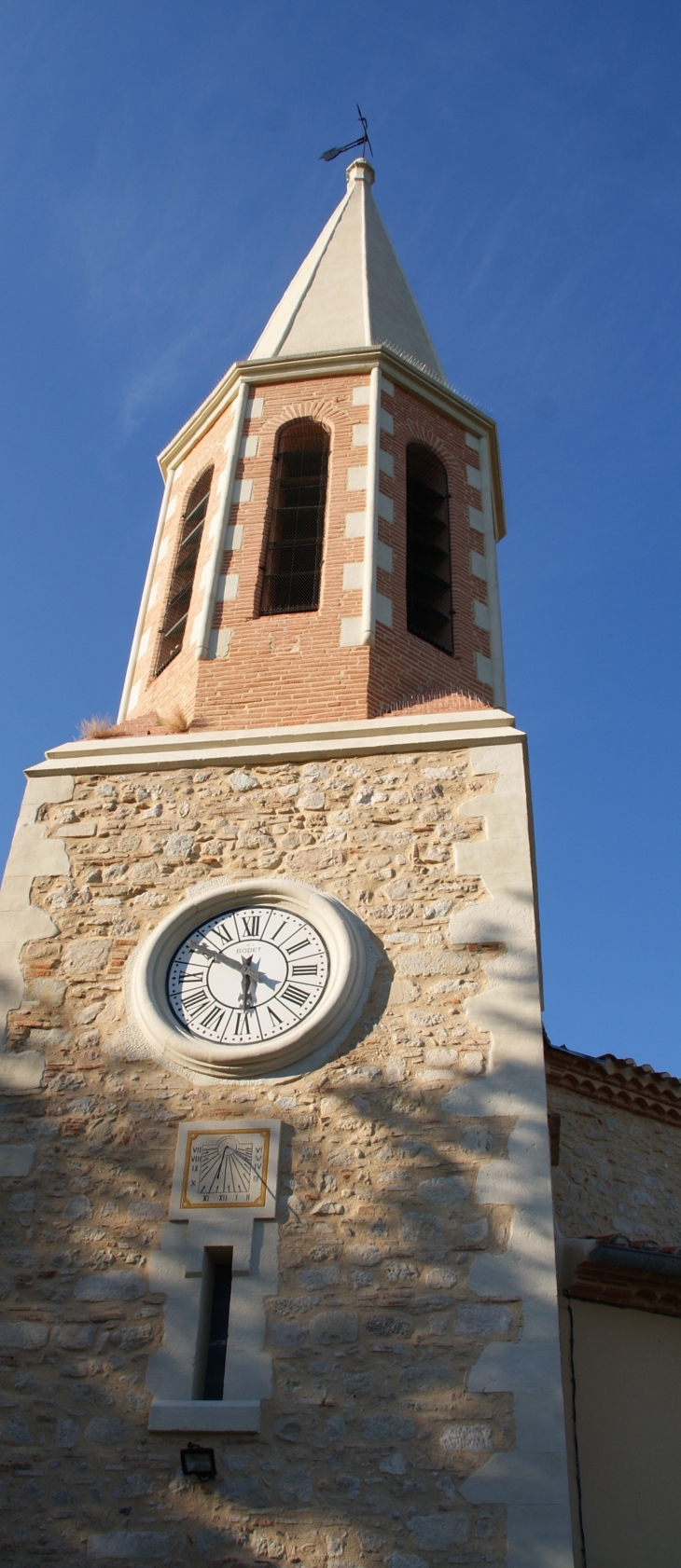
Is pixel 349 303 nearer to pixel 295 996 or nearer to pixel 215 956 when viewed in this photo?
pixel 215 956

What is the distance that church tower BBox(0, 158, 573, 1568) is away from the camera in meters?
5.38

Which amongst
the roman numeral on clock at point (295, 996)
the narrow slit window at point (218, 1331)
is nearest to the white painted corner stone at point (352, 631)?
the roman numeral on clock at point (295, 996)

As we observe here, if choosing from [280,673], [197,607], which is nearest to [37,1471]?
[280,673]

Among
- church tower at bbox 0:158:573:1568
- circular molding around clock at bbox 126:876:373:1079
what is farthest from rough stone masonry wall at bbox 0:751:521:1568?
circular molding around clock at bbox 126:876:373:1079

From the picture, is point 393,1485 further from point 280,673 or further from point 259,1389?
point 280,673

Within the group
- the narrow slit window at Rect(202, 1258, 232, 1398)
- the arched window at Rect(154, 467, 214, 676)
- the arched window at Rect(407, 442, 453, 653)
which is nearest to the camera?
the narrow slit window at Rect(202, 1258, 232, 1398)

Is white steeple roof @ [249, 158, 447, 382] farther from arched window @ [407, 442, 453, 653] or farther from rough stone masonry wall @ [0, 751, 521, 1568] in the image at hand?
rough stone masonry wall @ [0, 751, 521, 1568]

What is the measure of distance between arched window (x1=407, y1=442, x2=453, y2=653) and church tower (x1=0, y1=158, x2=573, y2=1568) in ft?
0.22

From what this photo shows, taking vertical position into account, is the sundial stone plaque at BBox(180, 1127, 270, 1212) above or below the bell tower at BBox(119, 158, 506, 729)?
below

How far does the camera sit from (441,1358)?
5.59 meters

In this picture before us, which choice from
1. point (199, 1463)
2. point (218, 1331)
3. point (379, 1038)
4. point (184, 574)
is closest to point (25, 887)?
point (379, 1038)

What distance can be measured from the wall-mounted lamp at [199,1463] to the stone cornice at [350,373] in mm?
8101

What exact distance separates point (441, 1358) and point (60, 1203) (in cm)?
188

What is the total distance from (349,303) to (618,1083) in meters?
7.28
